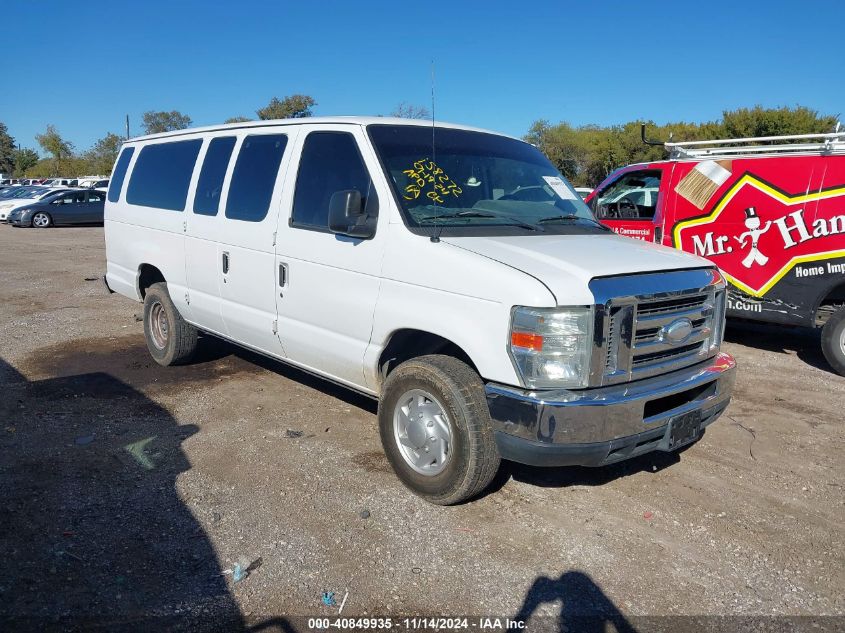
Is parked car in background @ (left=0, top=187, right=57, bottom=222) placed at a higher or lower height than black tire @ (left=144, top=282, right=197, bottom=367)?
higher

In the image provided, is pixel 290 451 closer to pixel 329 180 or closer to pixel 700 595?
pixel 329 180

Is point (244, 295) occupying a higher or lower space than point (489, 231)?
lower

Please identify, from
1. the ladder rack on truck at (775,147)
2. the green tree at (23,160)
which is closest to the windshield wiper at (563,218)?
the ladder rack on truck at (775,147)

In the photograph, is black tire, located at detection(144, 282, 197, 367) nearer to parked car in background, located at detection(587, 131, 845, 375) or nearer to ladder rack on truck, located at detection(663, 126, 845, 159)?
parked car in background, located at detection(587, 131, 845, 375)

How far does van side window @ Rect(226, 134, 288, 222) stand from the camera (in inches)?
196

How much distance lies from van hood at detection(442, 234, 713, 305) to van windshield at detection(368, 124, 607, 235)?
19cm

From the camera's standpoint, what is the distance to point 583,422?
11.0ft

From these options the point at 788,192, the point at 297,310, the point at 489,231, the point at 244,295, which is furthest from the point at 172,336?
the point at 788,192

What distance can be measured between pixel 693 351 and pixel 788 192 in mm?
3810

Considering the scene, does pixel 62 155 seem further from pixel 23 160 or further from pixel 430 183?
pixel 430 183

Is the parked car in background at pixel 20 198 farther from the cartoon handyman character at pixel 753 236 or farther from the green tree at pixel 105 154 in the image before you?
the green tree at pixel 105 154

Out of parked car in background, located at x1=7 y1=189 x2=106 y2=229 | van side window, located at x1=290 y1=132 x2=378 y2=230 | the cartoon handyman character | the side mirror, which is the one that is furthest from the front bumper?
parked car in background, located at x1=7 y1=189 x2=106 y2=229

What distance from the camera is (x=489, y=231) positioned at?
4105 millimetres

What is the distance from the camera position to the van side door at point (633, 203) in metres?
8.09
